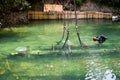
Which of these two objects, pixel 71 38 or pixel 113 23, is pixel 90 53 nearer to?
pixel 71 38

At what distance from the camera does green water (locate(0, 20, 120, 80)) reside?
1098 centimetres

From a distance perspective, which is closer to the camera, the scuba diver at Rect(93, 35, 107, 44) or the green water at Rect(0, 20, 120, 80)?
the green water at Rect(0, 20, 120, 80)

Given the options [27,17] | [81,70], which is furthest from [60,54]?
[27,17]

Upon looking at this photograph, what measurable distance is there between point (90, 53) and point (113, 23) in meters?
9.14

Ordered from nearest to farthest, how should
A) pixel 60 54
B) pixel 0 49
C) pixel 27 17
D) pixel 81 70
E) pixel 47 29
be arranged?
pixel 81 70, pixel 60 54, pixel 0 49, pixel 47 29, pixel 27 17

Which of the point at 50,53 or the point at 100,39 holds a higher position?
the point at 100,39

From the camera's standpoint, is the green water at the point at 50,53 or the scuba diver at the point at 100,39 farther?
the scuba diver at the point at 100,39

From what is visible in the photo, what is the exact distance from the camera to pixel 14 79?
10352 mm

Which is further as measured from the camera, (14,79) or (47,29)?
(47,29)

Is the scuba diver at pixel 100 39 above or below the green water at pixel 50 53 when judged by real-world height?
above

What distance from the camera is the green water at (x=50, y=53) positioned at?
1098 cm

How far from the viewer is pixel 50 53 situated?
45.2 ft

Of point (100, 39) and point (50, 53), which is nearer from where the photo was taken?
point (50, 53)

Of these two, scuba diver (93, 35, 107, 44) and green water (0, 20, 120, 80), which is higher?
scuba diver (93, 35, 107, 44)
